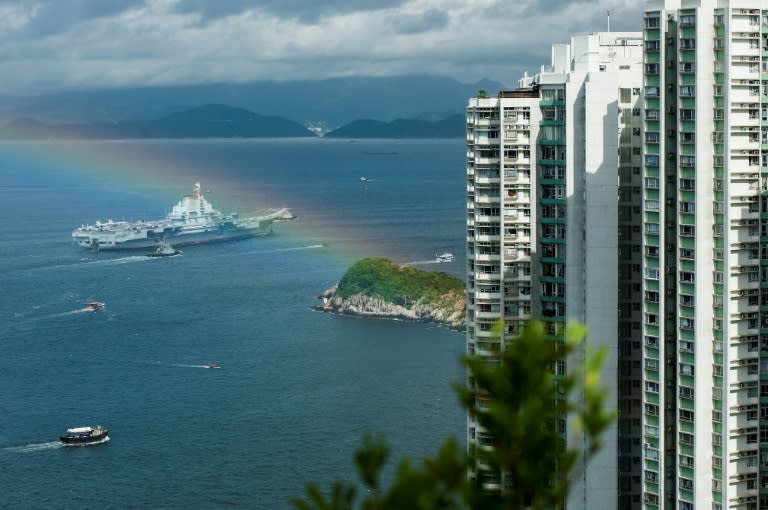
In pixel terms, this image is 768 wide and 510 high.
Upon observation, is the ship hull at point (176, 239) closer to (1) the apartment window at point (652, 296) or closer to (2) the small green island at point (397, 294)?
(2) the small green island at point (397, 294)

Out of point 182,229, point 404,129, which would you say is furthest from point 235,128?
point 182,229

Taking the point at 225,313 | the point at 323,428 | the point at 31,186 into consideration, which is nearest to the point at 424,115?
the point at 31,186

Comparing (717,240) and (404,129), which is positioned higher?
(404,129)

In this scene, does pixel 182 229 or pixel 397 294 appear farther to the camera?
pixel 182 229

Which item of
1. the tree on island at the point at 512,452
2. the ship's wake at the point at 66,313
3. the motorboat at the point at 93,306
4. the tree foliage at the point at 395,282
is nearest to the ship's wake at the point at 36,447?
the ship's wake at the point at 66,313

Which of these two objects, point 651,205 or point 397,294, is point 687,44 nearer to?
point 651,205

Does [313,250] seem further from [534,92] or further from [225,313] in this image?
[534,92]

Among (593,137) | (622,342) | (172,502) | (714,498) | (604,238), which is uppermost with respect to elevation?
(593,137)
